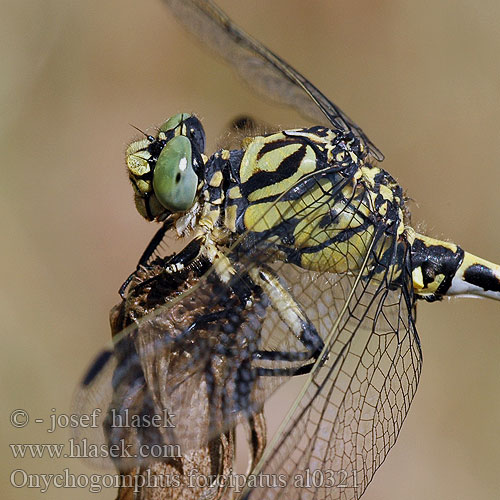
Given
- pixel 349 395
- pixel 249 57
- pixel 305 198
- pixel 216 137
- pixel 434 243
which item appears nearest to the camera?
pixel 349 395

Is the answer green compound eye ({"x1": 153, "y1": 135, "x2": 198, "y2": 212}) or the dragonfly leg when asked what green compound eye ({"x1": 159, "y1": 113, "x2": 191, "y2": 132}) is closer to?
green compound eye ({"x1": 153, "y1": 135, "x2": 198, "y2": 212})

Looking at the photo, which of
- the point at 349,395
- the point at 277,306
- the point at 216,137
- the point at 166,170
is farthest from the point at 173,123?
the point at 216,137

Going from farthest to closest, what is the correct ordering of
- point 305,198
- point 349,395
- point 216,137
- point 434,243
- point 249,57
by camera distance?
point 216,137 → point 249,57 → point 434,243 → point 305,198 → point 349,395

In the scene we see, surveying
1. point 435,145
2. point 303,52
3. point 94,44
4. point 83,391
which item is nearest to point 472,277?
point 83,391

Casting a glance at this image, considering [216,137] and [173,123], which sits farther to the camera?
[216,137]

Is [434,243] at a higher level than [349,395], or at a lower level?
higher

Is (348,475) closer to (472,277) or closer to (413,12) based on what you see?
(472,277)

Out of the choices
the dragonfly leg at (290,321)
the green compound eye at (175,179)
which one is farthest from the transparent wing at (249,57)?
the dragonfly leg at (290,321)

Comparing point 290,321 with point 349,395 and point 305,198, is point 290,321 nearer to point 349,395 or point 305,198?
point 349,395
